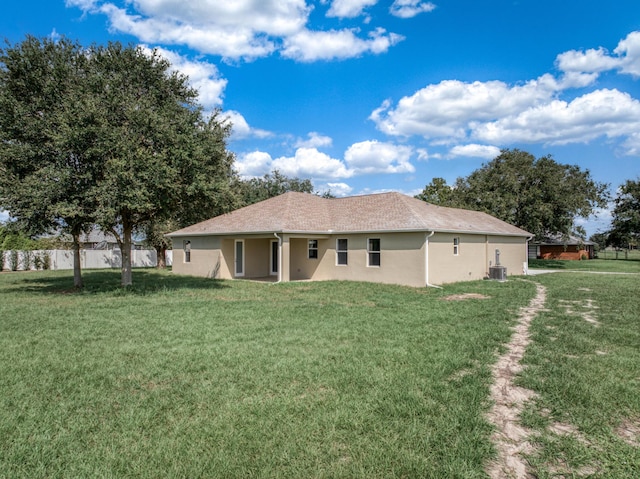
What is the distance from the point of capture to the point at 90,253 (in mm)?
29781

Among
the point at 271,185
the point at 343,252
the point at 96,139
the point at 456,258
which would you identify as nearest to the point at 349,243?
the point at 343,252

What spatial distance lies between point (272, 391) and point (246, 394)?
295 mm

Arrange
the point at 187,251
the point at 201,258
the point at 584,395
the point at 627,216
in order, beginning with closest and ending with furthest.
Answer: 1. the point at 584,395
2. the point at 201,258
3. the point at 187,251
4. the point at 627,216

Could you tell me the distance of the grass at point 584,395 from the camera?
10.3 feet

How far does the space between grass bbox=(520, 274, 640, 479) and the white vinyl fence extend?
2975 centimetres

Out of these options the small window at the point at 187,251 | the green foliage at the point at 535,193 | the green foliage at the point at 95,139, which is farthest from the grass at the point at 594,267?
the green foliage at the point at 95,139

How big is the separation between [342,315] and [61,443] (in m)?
6.45

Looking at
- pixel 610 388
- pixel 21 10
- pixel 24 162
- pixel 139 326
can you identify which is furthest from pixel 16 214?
pixel 610 388

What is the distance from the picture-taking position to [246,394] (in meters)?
4.43

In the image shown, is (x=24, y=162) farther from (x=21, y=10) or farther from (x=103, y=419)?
(x=103, y=419)

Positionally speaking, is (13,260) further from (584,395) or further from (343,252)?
(584,395)

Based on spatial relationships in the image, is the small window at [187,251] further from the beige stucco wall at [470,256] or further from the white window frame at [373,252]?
the beige stucco wall at [470,256]

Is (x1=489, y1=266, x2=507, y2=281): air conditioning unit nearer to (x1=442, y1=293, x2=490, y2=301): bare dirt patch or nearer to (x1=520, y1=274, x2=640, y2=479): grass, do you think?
(x1=442, y1=293, x2=490, y2=301): bare dirt patch

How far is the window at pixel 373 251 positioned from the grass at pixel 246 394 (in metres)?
7.96
